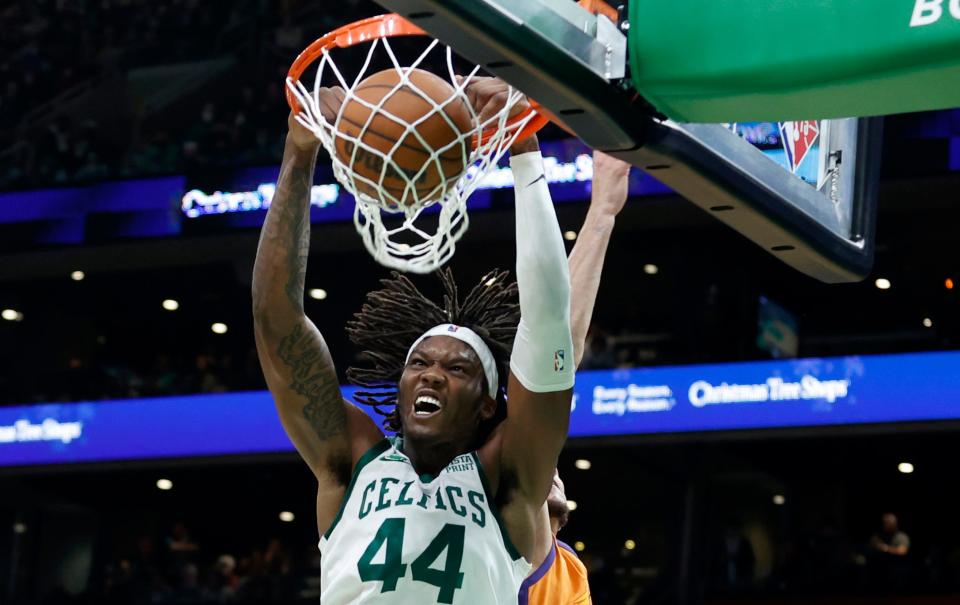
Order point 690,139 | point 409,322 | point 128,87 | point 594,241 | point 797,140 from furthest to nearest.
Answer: point 128,87 < point 594,241 < point 409,322 < point 797,140 < point 690,139

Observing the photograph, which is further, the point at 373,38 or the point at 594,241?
the point at 594,241

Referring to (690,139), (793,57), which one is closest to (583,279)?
(690,139)

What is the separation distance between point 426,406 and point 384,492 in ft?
0.66

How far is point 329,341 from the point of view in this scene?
1564cm

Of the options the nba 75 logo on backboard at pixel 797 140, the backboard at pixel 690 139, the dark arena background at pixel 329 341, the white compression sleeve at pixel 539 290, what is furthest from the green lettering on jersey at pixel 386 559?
the dark arena background at pixel 329 341

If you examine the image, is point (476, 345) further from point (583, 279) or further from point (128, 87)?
point (128, 87)

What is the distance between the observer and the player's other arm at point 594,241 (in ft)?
12.2

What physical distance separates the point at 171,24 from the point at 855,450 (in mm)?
8142

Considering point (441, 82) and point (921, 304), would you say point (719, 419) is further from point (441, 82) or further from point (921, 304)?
point (441, 82)

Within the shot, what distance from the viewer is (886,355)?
40.4 feet

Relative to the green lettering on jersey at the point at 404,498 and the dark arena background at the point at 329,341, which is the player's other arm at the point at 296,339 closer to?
the green lettering on jersey at the point at 404,498

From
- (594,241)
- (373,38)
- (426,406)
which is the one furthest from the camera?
(594,241)

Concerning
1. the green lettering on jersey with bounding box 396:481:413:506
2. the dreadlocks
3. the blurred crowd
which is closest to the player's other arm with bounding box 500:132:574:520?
the green lettering on jersey with bounding box 396:481:413:506

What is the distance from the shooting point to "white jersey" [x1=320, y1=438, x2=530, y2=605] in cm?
306
